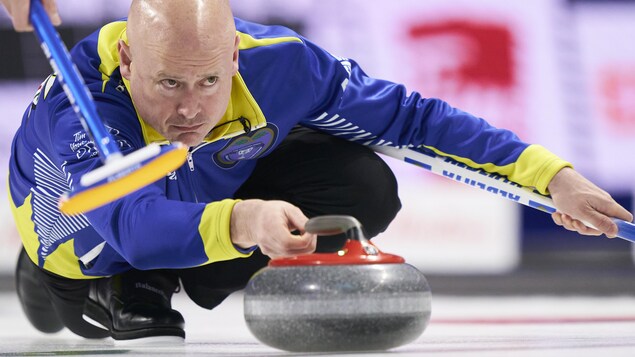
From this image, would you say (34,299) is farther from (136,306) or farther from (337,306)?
(337,306)

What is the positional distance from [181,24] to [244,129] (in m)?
0.49

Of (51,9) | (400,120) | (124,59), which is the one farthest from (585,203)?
(51,9)

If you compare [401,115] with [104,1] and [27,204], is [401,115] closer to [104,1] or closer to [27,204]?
[27,204]

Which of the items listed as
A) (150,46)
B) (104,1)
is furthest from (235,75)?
(104,1)

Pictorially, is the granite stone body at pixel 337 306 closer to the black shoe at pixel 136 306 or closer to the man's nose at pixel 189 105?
the man's nose at pixel 189 105

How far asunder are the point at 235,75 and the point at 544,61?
3.23 meters

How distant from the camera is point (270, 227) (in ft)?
5.43

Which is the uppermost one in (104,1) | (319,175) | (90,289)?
(104,1)

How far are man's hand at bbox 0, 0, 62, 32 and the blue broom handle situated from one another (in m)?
0.01

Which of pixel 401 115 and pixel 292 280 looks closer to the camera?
pixel 292 280

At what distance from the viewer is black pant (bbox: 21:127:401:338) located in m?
2.79

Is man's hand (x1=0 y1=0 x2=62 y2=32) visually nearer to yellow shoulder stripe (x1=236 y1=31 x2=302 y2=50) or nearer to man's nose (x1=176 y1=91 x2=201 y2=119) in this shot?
man's nose (x1=176 y1=91 x2=201 y2=119)

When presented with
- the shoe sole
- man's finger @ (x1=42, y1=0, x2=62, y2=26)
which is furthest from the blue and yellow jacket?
man's finger @ (x1=42, y1=0, x2=62, y2=26)

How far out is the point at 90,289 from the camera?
2777 mm
